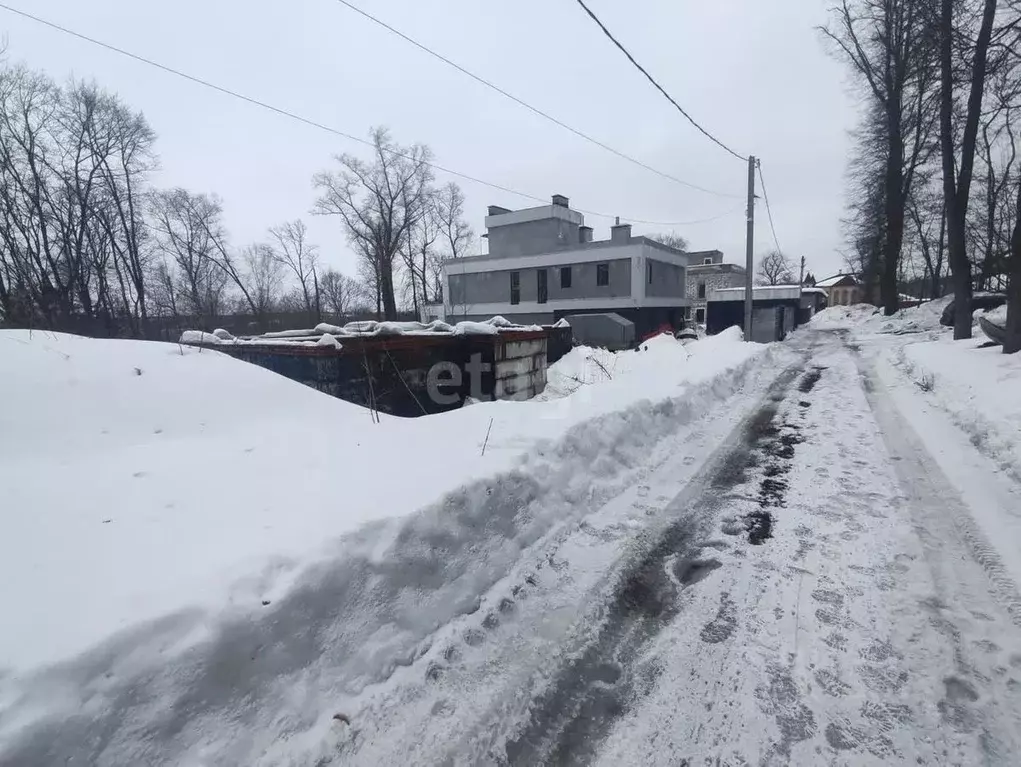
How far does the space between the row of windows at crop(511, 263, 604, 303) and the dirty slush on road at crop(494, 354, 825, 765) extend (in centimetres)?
2625

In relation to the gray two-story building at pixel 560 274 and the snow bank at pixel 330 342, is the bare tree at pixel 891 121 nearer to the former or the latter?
the gray two-story building at pixel 560 274

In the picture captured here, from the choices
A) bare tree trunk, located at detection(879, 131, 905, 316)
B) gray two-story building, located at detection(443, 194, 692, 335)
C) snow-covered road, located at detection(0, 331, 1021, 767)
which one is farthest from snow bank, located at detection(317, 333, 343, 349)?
bare tree trunk, located at detection(879, 131, 905, 316)

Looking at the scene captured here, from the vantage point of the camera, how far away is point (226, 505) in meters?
2.90

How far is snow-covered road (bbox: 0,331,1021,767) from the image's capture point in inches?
74.6

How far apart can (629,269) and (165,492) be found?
2907 cm

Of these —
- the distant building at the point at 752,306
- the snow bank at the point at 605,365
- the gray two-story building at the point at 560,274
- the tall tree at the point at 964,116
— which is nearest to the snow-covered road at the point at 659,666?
the snow bank at the point at 605,365

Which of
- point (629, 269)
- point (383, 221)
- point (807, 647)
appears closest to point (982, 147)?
point (629, 269)

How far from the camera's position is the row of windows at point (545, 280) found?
99.5 feet

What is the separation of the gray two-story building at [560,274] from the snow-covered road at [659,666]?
86.8 feet

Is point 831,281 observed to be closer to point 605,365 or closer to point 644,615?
point 605,365

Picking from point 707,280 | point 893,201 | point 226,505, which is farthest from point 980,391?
point 707,280

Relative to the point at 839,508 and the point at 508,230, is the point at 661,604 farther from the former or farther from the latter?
the point at 508,230

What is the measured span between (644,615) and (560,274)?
30848 mm

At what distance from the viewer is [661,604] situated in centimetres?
293
